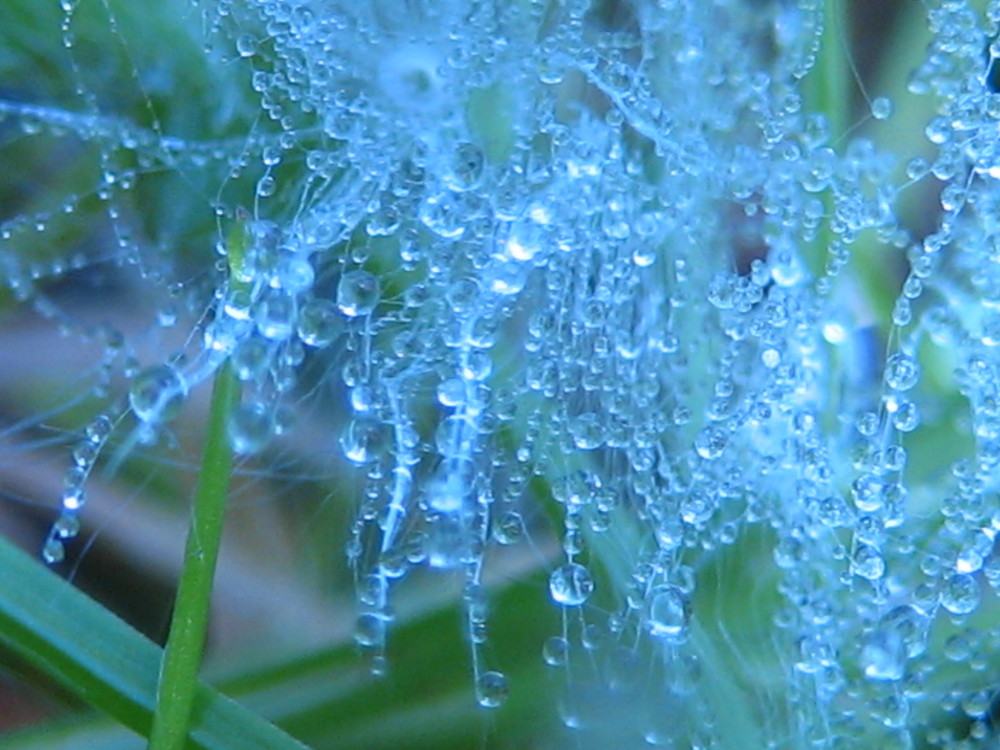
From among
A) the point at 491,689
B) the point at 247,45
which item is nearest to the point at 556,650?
the point at 491,689

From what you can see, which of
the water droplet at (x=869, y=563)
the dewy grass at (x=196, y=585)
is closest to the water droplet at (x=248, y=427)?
the dewy grass at (x=196, y=585)

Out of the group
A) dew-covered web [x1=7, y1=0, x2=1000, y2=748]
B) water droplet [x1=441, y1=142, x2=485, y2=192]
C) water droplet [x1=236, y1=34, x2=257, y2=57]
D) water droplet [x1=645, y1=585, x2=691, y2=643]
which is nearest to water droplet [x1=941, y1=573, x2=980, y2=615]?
dew-covered web [x1=7, y1=0, x2=1000, y2=748]

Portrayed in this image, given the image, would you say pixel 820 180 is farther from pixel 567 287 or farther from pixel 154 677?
pixel 154 677

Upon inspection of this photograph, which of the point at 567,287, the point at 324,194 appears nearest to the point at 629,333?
the point at 567,287

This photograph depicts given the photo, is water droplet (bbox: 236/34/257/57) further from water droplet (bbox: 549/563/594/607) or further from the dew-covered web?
water droplet (bbox: 549/563/594/607)

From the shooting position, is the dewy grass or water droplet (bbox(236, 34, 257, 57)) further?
water droplet (bbox(236, 34, 257, 57))

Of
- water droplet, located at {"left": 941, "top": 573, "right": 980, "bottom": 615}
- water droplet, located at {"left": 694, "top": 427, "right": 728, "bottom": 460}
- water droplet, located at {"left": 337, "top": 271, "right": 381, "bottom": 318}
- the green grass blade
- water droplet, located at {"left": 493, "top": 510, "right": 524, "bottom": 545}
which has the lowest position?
the green grass blade

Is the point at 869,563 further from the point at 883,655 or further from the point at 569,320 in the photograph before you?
the point at 569,320
